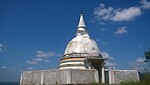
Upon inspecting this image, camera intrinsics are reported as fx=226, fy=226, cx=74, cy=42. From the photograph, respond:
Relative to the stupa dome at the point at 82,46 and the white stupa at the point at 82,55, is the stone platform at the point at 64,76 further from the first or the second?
the stupa dome at the point at 82,46

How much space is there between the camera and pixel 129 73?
3136cm

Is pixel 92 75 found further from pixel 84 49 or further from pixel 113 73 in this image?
pixel 84 49

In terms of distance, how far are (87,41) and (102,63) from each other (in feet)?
17.0

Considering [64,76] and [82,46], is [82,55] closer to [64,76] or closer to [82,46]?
[82,46]

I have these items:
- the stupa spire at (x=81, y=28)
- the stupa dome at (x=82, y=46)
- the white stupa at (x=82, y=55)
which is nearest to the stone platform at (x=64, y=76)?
the white stupa at (x=82, y=55)

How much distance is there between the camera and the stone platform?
26.9 metres

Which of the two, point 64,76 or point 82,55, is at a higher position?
point 82,55

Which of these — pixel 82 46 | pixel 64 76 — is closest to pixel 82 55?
pixel 82 46

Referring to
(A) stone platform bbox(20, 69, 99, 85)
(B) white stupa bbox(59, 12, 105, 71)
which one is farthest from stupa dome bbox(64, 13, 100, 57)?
(A) stone platform bbox(20, 69, 99, 85)

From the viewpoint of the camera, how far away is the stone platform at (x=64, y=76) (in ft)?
88.3

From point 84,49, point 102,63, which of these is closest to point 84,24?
point 84,49

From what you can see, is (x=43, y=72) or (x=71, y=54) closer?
(x=43, y=72)

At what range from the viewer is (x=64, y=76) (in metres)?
27.0

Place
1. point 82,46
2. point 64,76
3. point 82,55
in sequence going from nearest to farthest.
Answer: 1. point 64,76
2. point 82,55
3. point 82,46
